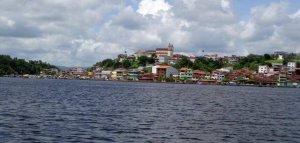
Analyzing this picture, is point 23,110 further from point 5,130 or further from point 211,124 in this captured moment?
point 211,124

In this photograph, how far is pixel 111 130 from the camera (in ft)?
113

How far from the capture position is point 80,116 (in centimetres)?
4325

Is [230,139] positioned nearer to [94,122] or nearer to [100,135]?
[100,135]

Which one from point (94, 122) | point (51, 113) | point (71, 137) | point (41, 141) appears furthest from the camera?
point (51, 113)

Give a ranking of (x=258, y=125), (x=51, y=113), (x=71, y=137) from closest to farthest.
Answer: (x=71, y=137) → (x=258, y=125) → (x=51, y=113)

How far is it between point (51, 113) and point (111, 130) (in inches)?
478

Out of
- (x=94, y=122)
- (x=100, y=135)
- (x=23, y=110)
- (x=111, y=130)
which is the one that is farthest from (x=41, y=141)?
(x=23, y=110)

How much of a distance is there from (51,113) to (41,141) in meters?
16.4

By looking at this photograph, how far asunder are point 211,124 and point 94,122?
1011 cm

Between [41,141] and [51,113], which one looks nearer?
[41,141]

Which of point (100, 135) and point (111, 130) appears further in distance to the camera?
point (111, 130)

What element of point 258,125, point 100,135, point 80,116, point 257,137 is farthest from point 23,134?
point 258,125

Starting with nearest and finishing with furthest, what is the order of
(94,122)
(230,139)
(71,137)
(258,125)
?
(71,137) → (230,139) → (94,122) → (258,125)

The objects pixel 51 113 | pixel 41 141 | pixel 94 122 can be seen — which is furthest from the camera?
pixel 51 113
